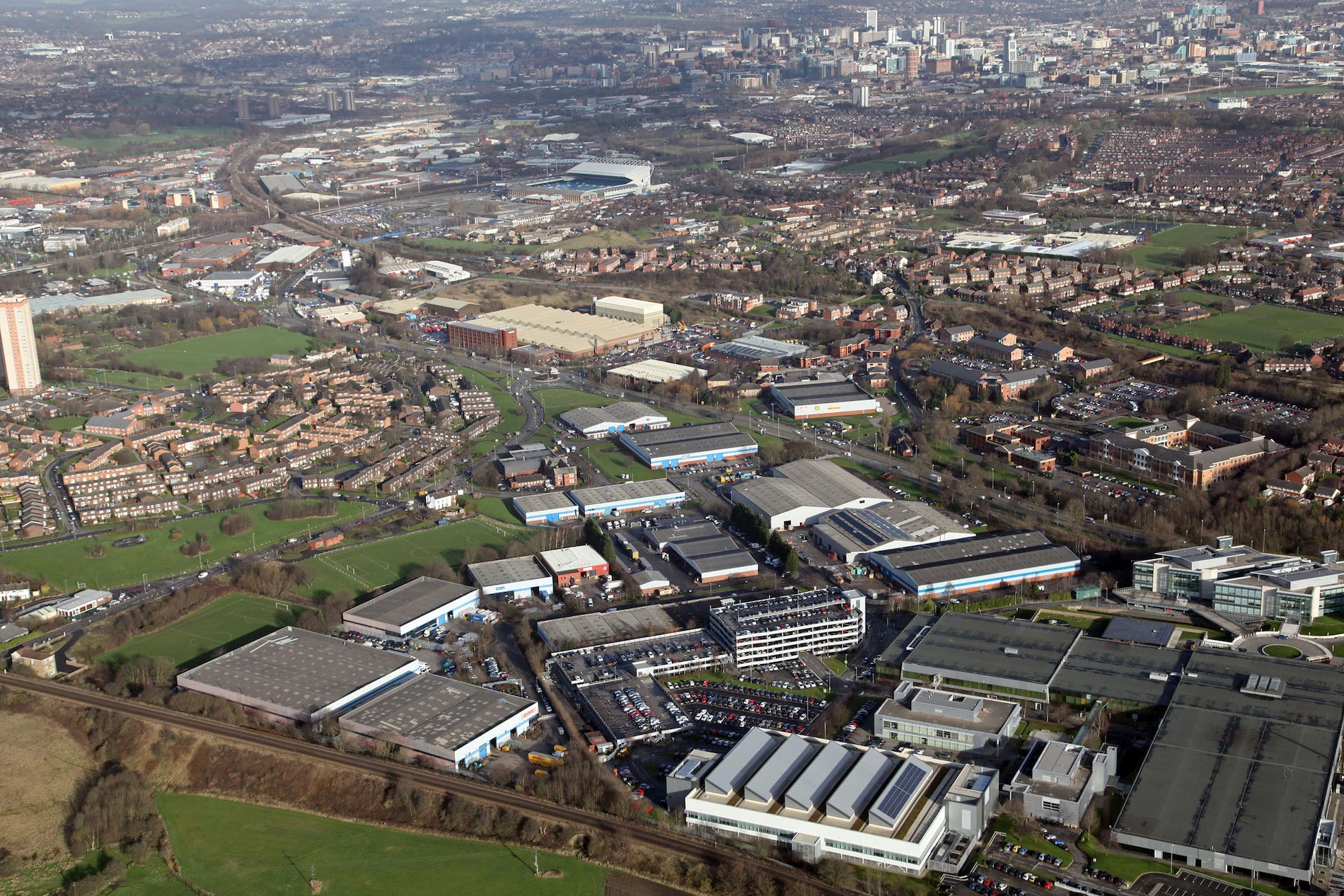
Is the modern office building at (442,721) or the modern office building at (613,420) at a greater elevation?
the modern office building at (442,721)

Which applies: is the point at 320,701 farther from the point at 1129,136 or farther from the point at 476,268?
the point at 1129,136

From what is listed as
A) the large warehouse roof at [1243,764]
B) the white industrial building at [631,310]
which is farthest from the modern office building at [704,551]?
the white industrial building at [631,310]

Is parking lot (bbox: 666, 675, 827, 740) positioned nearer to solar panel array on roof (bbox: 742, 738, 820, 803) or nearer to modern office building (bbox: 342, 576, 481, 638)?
solar panel array on roof (bbox: 742, 738, 820, 803)

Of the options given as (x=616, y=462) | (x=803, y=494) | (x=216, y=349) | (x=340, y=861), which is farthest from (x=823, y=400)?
(x=340, y=861)

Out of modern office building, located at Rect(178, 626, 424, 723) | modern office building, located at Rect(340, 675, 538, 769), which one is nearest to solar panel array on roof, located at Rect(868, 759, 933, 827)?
modern office building, located at Rect(340, 675, 538, 769)

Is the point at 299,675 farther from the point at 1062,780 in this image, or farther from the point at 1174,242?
the point at 1174,242

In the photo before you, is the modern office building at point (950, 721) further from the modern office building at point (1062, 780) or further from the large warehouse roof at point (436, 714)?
the large warehouse roof at point (436, 714)
